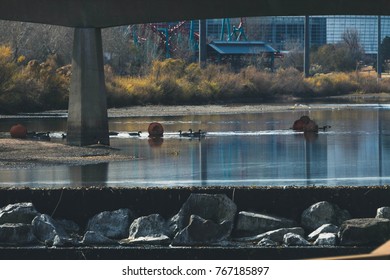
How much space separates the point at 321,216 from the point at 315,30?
172322 millimetres

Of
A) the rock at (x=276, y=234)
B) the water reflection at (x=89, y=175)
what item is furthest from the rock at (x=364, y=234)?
the water reflection at (x=89, y=175)

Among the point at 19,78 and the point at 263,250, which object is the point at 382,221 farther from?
the point at 19,78

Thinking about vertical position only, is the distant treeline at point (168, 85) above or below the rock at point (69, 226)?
above

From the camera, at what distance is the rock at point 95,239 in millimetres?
24547

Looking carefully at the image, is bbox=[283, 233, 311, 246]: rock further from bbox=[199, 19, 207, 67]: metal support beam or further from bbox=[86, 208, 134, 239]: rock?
bbox=[199, 19, 207, 67]: metal support beam

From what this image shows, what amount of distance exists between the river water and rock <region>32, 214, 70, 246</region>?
10354 millimetres

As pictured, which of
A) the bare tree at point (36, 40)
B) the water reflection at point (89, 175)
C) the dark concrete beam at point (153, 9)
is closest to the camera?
the water reflection at point (89, 175)

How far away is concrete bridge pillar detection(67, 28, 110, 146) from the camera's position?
2037 inches

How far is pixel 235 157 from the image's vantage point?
47156 millimetres

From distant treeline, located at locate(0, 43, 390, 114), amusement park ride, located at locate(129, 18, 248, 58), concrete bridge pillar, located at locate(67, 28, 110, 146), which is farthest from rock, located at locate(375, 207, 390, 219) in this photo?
amusement park ride, located at locate(129, 18, 248, 58)

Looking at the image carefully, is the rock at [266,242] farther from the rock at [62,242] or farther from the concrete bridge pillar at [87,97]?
the concrete bridge pillar at [87,97]

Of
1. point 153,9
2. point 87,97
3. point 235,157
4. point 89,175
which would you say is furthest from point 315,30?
point 89,175

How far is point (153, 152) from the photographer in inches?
1981

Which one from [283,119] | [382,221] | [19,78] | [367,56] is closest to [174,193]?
[382,221]
